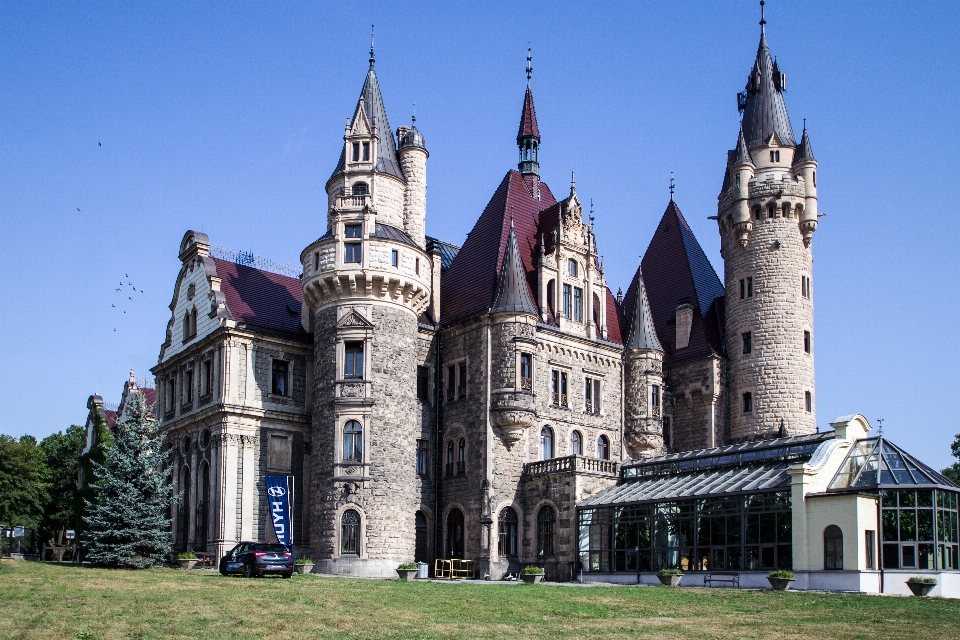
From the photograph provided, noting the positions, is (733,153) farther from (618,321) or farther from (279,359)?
(279,359)

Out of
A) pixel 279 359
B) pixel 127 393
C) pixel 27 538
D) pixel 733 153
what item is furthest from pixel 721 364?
pixel 27 538

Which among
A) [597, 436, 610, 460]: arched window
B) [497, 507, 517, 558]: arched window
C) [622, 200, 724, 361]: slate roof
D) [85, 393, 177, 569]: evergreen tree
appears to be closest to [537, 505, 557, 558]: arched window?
[497, 507, 517, 558]: arched window

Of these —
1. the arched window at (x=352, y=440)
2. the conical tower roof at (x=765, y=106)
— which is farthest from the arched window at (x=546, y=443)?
the conical tower roof at (x=765, y=106)

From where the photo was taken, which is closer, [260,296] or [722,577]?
[722,577]

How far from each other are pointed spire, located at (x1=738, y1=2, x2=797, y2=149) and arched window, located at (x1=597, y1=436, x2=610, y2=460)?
16.2 meters

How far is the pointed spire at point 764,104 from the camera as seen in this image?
51.4 meters

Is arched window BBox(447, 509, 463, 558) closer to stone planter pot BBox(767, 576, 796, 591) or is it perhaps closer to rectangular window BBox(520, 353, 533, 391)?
rectangular window BBox(520, 353, 533, 391)

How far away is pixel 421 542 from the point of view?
4484 cm

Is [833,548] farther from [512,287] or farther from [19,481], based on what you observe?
[19,481]

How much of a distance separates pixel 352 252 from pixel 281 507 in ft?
35.1

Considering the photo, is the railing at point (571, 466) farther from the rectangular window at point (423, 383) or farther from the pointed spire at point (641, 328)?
the pointed spire at point (641, 328)

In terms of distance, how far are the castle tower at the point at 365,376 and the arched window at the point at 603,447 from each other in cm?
835

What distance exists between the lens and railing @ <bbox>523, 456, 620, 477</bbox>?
42528mm

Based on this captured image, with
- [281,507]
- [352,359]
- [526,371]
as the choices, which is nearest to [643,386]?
[526,371]
